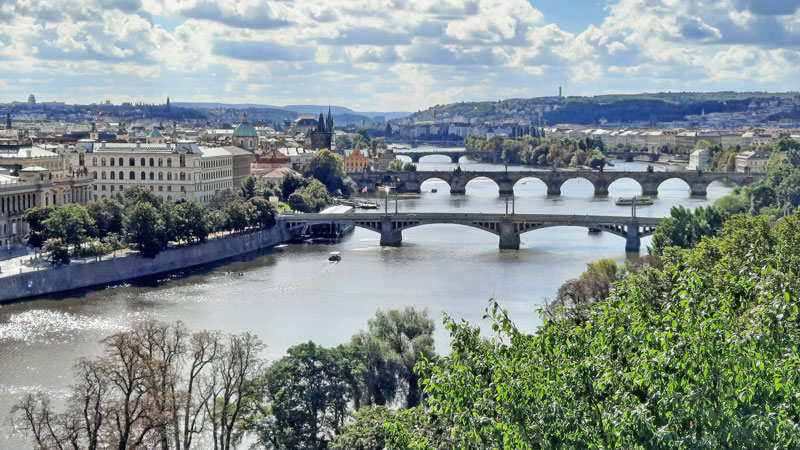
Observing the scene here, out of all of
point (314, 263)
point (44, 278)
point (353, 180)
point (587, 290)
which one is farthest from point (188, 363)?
point (353, 180)

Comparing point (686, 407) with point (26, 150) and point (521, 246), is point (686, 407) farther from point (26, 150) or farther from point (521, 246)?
point (26, 150)

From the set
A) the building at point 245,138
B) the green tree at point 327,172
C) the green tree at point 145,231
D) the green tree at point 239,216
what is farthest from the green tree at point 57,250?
the building at point 245,138

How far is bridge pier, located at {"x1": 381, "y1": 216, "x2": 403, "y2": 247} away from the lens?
5908cm

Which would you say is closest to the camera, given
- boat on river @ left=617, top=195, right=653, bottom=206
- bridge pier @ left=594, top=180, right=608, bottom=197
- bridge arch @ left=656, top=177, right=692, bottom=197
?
boat on river @ left=617, top=195, right=653, bottom=206

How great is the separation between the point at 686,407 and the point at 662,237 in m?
37.1

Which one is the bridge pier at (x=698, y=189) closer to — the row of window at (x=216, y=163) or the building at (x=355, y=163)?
the building at (x=355, y=163)

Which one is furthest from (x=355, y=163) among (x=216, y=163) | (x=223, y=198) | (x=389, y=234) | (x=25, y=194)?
(x=25, y=194)

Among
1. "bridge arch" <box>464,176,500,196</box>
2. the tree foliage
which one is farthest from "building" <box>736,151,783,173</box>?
the tree foliage

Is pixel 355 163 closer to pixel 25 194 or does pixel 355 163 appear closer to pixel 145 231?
pixel 25 194

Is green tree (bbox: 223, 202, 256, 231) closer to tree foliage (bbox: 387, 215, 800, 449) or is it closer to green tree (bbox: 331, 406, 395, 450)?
green tree (bbox: 331, 406, 395, 450)

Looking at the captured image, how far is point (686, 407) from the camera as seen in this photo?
1035cm

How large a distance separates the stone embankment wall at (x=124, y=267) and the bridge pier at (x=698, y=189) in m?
45.1

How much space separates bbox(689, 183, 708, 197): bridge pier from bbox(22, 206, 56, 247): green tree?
57.4 metres

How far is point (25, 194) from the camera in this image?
52.6 metres
